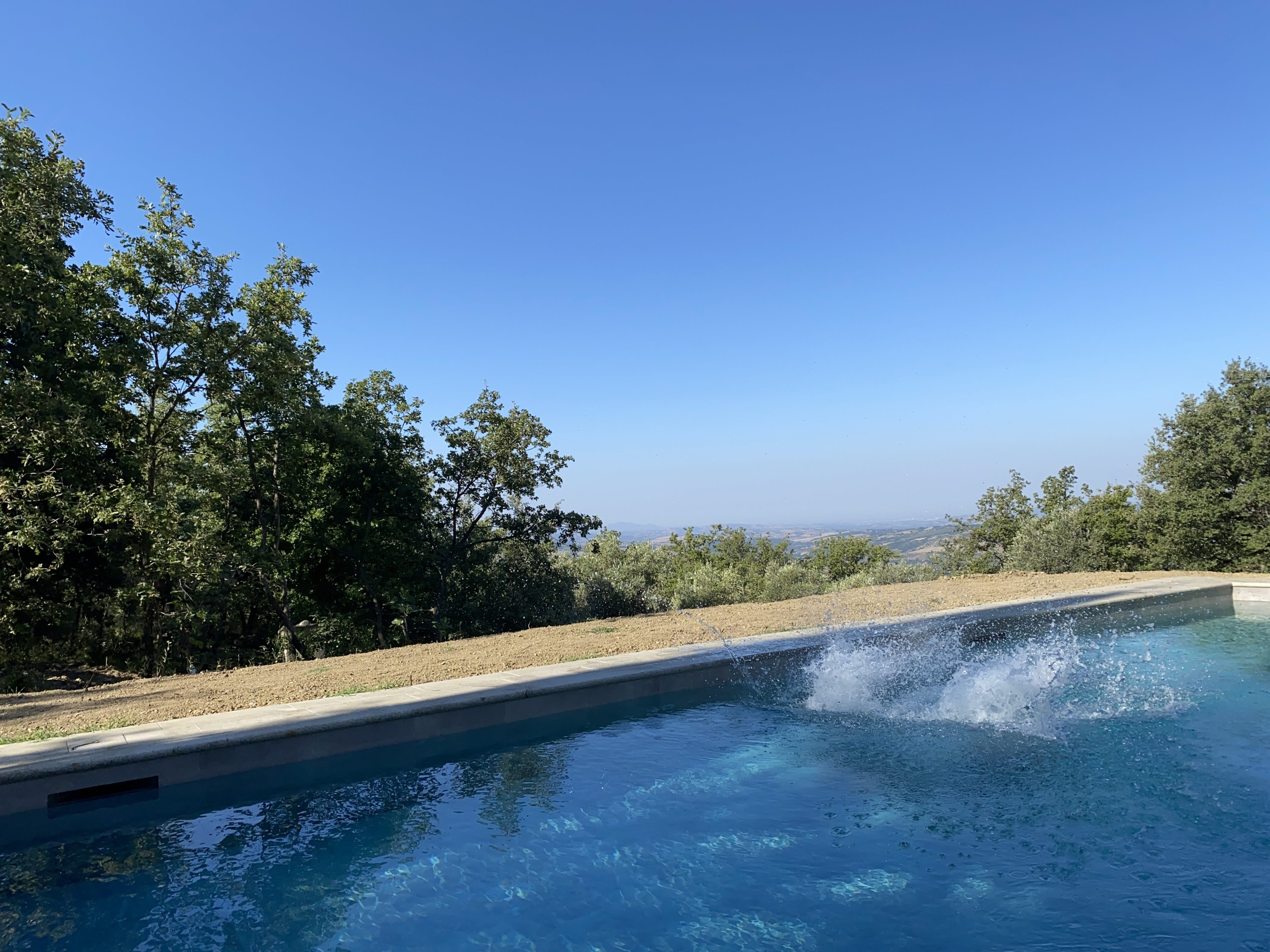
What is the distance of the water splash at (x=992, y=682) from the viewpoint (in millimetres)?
7324

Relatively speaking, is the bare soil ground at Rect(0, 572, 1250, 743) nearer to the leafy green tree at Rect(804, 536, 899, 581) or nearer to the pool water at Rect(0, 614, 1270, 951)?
the pool water at Rect(0, 614, 1270, 951)

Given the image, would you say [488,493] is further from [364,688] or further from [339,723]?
[339,723]

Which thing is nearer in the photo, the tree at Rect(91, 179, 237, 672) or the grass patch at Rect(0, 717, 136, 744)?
the grass patch at Rect(0, 717, 136, 744)

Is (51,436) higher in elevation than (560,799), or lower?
higher

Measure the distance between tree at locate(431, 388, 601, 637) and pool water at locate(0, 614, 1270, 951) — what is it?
9178 millimetres

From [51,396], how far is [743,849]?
34.6 ft

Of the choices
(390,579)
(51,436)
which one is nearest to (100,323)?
(51,436)

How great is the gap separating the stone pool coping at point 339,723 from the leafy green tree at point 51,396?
4.67 m

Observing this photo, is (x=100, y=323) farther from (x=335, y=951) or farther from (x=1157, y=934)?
(x=1157, y=934)

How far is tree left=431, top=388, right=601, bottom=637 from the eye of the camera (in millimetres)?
15523

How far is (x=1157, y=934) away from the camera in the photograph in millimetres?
3572

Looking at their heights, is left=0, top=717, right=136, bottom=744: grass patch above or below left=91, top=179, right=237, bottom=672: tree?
below

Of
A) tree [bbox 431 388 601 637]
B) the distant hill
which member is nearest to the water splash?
tree [bbox 431 388 601 637]

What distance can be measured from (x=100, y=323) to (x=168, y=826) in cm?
858
